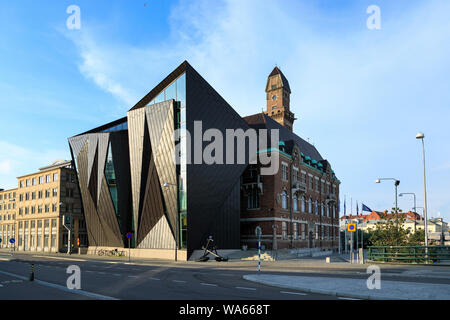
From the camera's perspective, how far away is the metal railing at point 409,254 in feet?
83.4

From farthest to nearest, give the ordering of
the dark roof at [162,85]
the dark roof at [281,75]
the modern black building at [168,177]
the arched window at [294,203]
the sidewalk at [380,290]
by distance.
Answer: the dark roof at [281,75]
the arched window at [294,203]
the dark roof at [162,85]
the modern black building at [168,177]
the sidewalk at [380,290]

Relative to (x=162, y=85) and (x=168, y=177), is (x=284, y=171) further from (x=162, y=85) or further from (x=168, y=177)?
(x=162, y=85)

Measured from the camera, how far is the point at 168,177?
129 ft

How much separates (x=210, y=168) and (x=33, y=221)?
50.2 m


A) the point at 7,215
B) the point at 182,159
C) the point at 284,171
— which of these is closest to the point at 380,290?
the point at 182,159

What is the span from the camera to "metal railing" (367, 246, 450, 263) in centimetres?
2541

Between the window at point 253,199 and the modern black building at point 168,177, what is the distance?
16.3 feet

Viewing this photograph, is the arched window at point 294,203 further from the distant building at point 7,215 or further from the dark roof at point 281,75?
the distant building at point 7,215

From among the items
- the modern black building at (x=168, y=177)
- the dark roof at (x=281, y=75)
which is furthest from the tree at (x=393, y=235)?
the dark roof at (x=281, y=75)

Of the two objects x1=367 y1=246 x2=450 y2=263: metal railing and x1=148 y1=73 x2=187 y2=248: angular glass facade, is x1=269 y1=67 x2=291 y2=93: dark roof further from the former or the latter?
x1=367 y1=246 x2=450 y2=263: metal railing
